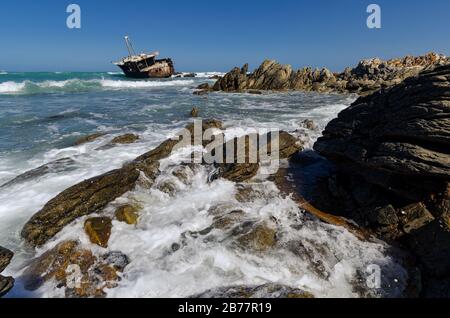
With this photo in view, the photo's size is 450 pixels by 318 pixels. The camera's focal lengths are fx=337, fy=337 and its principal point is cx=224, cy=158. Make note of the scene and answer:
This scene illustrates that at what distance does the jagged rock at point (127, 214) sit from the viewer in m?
7.44

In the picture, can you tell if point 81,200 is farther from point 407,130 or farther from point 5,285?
point 407,130

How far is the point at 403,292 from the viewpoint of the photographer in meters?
5.46

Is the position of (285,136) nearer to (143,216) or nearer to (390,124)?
(390,124)

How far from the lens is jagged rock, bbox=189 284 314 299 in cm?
510

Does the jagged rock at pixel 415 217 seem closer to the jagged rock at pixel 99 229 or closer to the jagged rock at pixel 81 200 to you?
the jagged rock at pixel 99 229

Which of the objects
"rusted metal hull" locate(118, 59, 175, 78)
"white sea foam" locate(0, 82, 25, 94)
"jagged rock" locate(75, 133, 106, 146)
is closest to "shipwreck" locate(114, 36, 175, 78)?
"rusted metal hull" locate(118, 59, 175, 78)

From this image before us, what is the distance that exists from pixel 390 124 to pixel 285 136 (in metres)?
4.49

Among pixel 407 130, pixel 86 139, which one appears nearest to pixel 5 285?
pixel 407 130

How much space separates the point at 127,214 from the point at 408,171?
5.95 meters

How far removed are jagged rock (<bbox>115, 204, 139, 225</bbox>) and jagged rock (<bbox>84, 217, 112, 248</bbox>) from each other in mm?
268

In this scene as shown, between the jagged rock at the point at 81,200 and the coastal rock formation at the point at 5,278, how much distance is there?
Result: 60 centimetres
